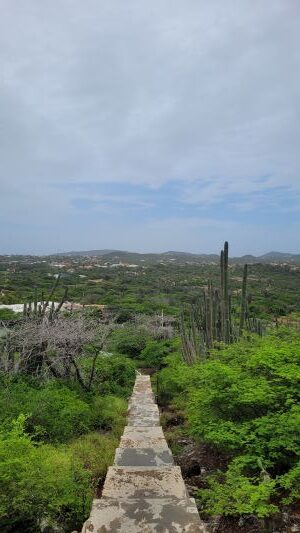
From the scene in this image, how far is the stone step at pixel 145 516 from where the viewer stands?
464cm

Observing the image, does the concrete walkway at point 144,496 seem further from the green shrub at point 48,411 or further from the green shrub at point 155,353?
the green shrub at point 155,353

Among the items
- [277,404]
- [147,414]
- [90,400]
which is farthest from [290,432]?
[90,400]

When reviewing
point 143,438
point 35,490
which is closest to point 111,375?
point 143,438

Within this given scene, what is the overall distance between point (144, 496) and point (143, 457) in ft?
5.85

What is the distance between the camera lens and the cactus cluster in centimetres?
1050

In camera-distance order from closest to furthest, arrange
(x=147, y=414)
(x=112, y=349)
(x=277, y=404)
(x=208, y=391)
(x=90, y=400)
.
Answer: (x=277, y=404), (x=208, y=391), (x=147, y=414), (x=90, y=400), (x=112, y=349)

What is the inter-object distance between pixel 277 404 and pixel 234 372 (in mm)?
1131

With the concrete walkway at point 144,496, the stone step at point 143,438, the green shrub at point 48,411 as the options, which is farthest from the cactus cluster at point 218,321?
the green shrub at point 48,411

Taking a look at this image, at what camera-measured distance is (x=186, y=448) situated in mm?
9172

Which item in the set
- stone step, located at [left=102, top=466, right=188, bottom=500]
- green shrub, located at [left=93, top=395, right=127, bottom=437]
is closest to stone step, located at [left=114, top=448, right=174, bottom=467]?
stone step, located at [left=102, top=466, right=188, bottom=500]

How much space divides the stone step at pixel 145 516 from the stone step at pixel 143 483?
0.31m

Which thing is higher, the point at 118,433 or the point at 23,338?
the point at 23,338

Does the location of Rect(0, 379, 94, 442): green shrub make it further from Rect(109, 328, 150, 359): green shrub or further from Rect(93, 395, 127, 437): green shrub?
Rect(109, 328, 150, 359): green shrub

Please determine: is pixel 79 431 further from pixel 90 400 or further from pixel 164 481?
pixel 164 481
